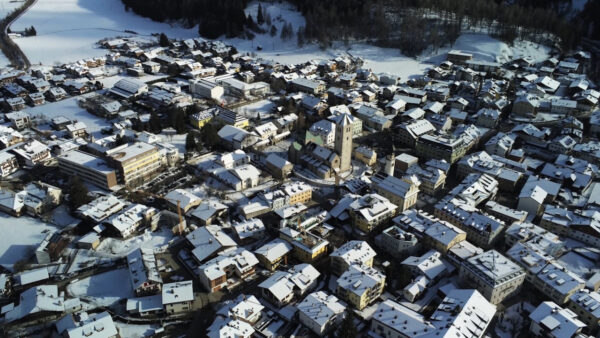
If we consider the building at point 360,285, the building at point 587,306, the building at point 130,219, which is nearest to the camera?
the building at point 587,306

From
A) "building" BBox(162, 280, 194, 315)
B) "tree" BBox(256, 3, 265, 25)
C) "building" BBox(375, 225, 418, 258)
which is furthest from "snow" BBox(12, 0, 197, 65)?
"building" BBox(375, 225, 418, 258)

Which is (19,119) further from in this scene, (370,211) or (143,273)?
(370,211)

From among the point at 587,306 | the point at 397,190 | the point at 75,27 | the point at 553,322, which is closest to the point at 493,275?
the point at 553,322

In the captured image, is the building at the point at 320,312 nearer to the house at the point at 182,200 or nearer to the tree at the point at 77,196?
the house at the point at 182,200

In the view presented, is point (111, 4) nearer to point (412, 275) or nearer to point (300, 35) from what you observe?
point (300, 35)

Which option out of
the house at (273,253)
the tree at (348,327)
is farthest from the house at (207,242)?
the tree at (348,327)

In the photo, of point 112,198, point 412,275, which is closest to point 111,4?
point 112,198
